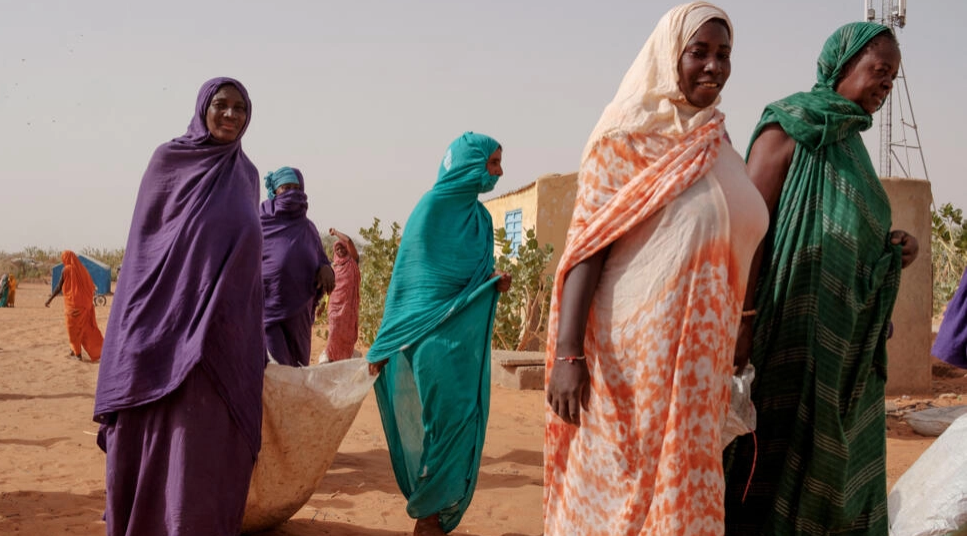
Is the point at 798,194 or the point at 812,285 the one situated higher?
the point at 798,194

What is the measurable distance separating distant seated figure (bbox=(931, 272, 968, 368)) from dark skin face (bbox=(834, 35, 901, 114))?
258cm

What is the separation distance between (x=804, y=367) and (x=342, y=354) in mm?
6553

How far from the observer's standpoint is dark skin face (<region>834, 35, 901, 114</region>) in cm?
304

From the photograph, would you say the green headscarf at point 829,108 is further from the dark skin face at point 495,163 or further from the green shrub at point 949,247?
the green shrub at point 949,247

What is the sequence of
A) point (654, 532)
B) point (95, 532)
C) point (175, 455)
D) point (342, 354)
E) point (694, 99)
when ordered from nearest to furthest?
point (654, 532)
point (694, 99)
point (175, 455)
point (95, 532)
point (342, 354)

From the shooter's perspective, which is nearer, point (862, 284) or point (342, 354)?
point (862, 284)

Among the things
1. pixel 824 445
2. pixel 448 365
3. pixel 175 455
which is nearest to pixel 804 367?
pixel 824 445

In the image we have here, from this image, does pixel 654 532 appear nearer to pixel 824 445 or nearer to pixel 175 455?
pixel 824 445

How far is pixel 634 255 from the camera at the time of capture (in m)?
2.60

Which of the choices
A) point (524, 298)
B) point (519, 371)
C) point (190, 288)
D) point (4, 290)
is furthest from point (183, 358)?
point (4, 290)

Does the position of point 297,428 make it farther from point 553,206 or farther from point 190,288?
point 553,206

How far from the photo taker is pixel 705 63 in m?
2.62

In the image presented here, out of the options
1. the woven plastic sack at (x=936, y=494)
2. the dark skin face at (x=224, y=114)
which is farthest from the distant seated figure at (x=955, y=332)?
the dark skin face at (x=224, y=114)

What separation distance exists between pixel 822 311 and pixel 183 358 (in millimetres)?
2421
